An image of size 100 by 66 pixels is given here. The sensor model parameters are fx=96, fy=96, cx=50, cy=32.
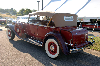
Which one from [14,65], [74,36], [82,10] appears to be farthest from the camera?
[82,10]

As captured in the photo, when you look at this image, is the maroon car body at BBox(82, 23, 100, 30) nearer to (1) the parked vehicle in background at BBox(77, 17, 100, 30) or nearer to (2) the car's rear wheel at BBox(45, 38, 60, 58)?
(1) the parked vehicle in background at BBox(77, 17, 100, 30)

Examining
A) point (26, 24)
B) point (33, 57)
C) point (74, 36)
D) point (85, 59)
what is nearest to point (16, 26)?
point (26, 24)

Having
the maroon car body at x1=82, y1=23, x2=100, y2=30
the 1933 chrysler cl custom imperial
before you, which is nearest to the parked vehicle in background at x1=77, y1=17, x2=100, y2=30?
the maroon car body at x1=82, y1=23, x2=100, y2=30

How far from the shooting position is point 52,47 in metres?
3.74

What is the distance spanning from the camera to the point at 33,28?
5.00m

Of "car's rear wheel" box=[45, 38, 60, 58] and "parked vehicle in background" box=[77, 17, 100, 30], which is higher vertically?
"parked vehicle in background" box=[77, 17, 100, 30]

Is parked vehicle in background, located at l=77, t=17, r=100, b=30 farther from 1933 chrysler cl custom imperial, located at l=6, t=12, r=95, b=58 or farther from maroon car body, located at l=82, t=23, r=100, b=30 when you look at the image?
1933 chrysler cl custom imperial, located at l=6, t=12, r=95, b=58

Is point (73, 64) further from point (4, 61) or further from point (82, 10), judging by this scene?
point (82, 10)

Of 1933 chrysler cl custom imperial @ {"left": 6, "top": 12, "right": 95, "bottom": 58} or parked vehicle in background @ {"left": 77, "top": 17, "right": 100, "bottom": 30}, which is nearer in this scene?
1933 chrysler cl custom imperial @ {"left": 6, "top": 12, "right": 95, "bottom": 58}

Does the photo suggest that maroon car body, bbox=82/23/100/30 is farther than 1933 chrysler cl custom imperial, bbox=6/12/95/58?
Yes

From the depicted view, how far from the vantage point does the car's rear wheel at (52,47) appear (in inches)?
141

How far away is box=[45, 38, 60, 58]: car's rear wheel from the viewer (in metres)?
3.59

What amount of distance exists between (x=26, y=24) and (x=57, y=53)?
2860mm

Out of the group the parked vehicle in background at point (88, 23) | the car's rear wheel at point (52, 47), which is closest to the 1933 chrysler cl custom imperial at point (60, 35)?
the car's rear wheel at point (52, 47)
